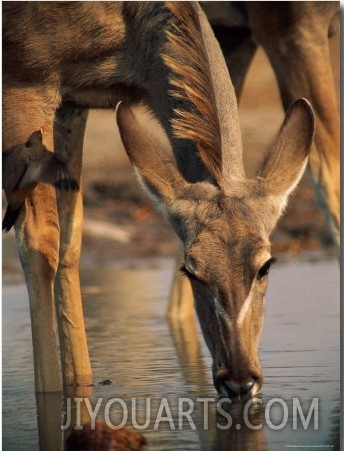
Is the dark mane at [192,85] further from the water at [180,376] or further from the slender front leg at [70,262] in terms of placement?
the water at [180,376]

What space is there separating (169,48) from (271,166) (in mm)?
843

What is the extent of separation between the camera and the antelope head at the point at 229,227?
5.79 metres

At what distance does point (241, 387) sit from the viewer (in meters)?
5.71

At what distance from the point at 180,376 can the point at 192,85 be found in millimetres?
1410

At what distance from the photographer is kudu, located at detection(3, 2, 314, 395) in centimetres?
583

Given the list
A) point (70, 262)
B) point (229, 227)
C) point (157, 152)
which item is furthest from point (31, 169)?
point (229, 227)

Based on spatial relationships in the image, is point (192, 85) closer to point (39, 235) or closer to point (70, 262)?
point (39, 235)

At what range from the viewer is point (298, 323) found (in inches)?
326

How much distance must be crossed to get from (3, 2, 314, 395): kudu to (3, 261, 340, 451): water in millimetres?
237

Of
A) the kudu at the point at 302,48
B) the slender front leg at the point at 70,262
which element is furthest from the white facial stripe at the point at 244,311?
the kudu at the point at 302,48

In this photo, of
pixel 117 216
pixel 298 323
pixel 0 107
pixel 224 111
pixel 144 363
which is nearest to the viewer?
pixel 224 111

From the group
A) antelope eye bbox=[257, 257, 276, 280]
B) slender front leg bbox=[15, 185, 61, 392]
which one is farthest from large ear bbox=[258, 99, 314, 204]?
slender front leg bbox=[15, 185, 61, 392]

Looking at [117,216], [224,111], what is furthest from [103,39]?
[117,216]

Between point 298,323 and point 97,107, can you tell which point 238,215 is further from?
point 298,323
